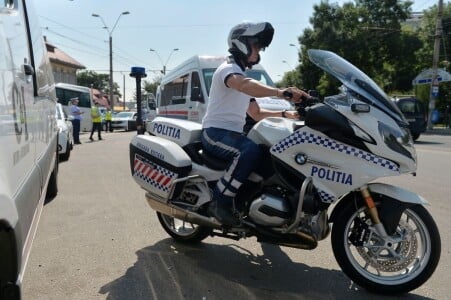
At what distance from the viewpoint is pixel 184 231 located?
446 centimetres

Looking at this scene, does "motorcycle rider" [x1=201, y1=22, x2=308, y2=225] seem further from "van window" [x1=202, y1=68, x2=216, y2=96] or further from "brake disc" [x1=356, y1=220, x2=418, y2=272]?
"van window" [x1=202, y1=68, x2=216, y2=96]

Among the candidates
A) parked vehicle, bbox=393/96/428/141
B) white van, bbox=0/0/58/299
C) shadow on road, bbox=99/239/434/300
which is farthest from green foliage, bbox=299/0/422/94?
white van, bbox=0/0/58/299

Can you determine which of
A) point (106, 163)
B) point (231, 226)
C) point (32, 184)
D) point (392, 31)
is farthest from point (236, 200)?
point (392, 31)

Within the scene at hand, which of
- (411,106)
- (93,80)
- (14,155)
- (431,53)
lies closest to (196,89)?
(14,155)

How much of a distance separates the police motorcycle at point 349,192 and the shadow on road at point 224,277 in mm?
266

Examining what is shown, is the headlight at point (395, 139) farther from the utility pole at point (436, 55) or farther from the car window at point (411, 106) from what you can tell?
the utility pole at point (436, 55)

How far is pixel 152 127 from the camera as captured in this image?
14.3 feet

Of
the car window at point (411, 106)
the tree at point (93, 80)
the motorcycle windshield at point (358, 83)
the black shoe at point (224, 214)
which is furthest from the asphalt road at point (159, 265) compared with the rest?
the tree at point (93, 80)

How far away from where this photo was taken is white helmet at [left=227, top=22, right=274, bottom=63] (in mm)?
3561

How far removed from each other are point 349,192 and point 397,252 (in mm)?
547

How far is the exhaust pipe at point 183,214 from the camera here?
368 cm

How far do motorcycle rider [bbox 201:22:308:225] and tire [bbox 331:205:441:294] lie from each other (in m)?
0.74

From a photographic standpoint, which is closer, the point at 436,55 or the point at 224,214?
the point at 224,214

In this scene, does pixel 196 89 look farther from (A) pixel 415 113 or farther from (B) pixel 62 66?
(B) pixel 62 66
